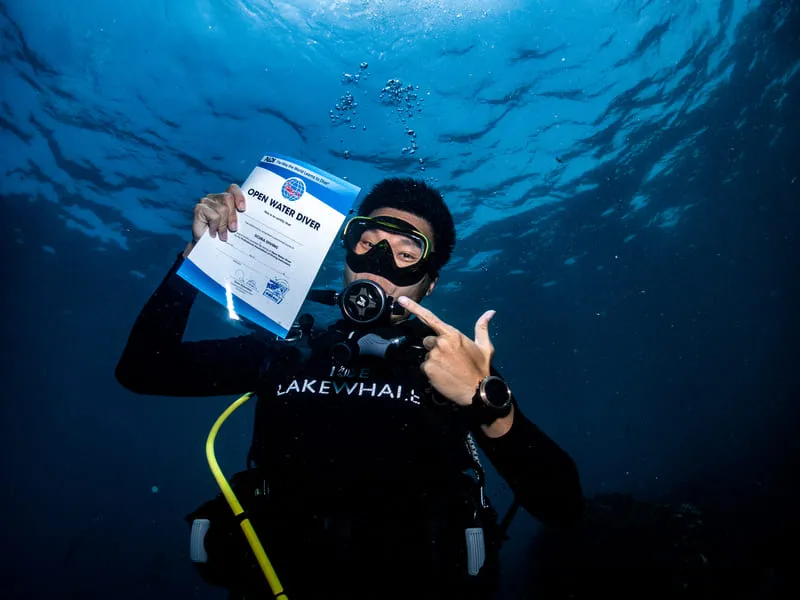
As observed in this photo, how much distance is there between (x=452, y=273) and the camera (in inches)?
857

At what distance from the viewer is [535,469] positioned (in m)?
2.34

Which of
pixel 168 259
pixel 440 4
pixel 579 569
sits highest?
pixel 440 4

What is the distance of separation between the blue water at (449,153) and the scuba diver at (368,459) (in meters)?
9.18

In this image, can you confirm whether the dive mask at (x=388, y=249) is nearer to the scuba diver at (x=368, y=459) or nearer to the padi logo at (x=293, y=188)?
the scuba diver at (x=368, y=459)

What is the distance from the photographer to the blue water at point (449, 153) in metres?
10.0

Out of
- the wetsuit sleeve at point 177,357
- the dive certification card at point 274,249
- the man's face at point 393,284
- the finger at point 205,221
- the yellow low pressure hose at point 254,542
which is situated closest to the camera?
the yellow low pressure hose at point 254,542

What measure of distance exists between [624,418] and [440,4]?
127m

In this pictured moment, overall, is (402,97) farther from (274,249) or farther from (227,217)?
(274,249)

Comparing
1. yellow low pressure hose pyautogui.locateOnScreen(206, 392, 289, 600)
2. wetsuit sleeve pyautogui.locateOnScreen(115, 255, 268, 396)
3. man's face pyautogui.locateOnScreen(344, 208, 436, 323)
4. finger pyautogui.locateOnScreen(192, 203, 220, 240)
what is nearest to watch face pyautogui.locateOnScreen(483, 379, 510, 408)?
man's face pyautogui.locateOnScreen(344, 208, 436, 323)

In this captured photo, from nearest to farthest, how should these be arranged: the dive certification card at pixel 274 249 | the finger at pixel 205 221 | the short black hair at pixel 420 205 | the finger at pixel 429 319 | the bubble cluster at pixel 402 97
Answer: the finger at pixel 429 319 → the dive certification card at pixel 274 249 → the finger at pixel 205 221 → the short black hair at pixel 420 205 → the bubble cluster at pixel 402 97

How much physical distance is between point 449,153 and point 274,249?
11.8 meters

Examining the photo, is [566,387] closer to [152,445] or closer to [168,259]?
[168,259]

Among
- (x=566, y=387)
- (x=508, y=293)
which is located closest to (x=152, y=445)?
Result: (x=566, y=387)

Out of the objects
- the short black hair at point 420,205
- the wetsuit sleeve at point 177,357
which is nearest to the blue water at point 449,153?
the short black hair at point 420,205
